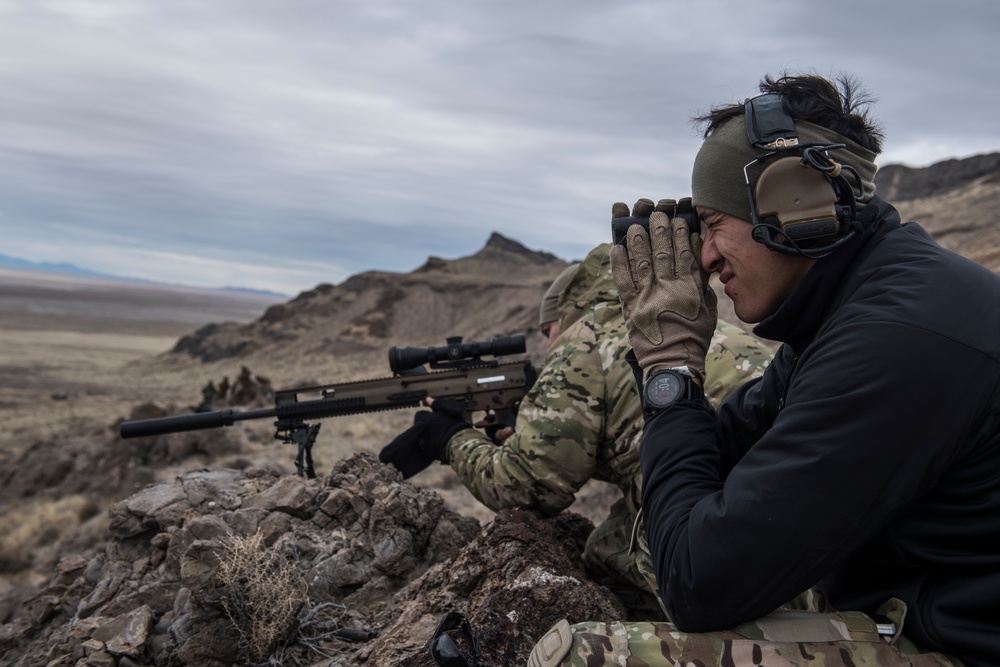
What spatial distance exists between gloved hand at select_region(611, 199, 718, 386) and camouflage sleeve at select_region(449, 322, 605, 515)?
3.30 feet

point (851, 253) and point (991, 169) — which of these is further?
point (991, 169)

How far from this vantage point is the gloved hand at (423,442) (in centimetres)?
437

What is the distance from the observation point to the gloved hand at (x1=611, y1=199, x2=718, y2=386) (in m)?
2.33

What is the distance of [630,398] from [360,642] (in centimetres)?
162

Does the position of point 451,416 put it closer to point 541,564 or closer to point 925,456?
point 541,564

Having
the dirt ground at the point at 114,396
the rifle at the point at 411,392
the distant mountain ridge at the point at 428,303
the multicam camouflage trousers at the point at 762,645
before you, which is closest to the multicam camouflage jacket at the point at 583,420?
the rifle at the point at 411,392

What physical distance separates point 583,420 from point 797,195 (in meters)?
1.57

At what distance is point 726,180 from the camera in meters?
2.20

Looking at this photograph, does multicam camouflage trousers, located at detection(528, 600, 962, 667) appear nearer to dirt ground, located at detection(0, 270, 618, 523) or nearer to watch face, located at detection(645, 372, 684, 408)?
watch face, located at detection(645, 372, 684, 408)

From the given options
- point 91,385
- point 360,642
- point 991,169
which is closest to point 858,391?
point 360,642

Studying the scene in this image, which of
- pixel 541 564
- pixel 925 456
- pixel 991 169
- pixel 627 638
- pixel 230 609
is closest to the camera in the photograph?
pixel 925 456

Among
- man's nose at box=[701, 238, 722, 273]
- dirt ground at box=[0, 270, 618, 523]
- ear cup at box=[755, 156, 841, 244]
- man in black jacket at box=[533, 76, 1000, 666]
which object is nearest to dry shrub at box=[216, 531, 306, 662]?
man in black jacket at box=[533, 76, 1000, 666]

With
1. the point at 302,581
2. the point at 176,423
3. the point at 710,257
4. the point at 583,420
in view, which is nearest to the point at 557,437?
the point at 583,420

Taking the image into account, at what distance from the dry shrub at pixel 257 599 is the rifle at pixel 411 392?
136 cm
